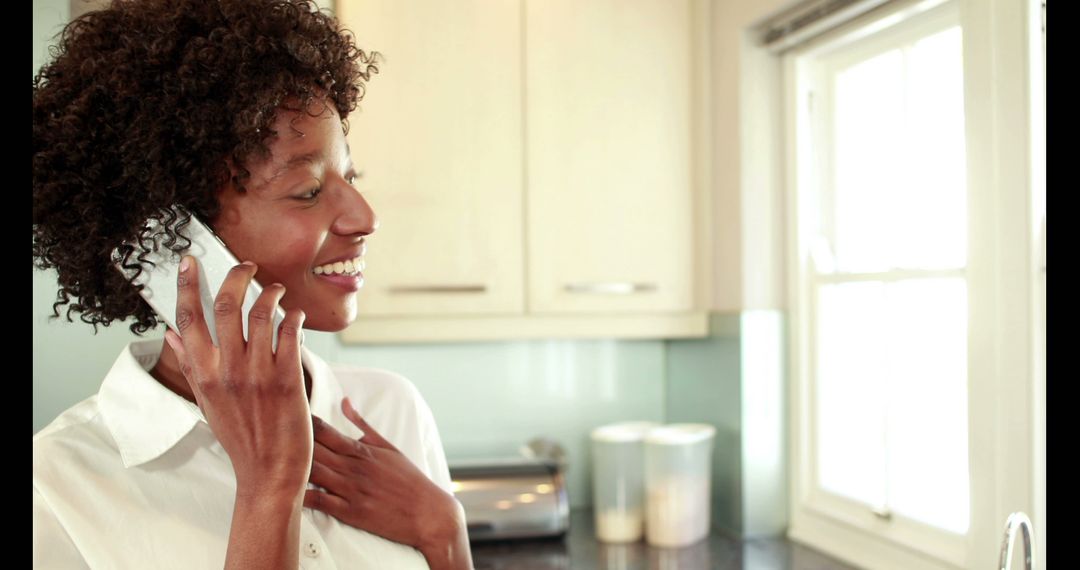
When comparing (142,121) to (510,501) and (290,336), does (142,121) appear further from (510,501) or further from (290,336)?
(510,501)

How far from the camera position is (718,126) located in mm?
1757

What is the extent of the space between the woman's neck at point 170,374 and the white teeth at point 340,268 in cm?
14

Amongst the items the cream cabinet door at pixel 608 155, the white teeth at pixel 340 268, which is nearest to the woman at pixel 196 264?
the white teeth at pixel 340 268

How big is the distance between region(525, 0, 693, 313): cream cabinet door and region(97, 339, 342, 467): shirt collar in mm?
1050

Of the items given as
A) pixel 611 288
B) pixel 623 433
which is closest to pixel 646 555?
pixel 623 433

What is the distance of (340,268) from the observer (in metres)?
0.72

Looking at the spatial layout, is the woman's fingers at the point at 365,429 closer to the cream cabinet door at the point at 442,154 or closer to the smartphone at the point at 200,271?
the smartphone at the point at 200,271

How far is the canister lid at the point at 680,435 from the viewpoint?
5.45ft

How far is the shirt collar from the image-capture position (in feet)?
2.16

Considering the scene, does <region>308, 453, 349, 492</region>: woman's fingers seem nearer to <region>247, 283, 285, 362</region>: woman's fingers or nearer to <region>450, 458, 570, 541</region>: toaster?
<region>247, 283, 285, 362</region>: woman's fingers

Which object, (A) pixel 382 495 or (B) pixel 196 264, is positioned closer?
(B) pixel 196 264

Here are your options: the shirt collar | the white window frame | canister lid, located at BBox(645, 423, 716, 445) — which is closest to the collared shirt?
the shirt collar

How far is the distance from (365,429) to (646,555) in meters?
0.96

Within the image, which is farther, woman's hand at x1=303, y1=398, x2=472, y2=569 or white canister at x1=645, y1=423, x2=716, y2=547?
white canister at x1=645, y1=423, x2=716, y2=547
